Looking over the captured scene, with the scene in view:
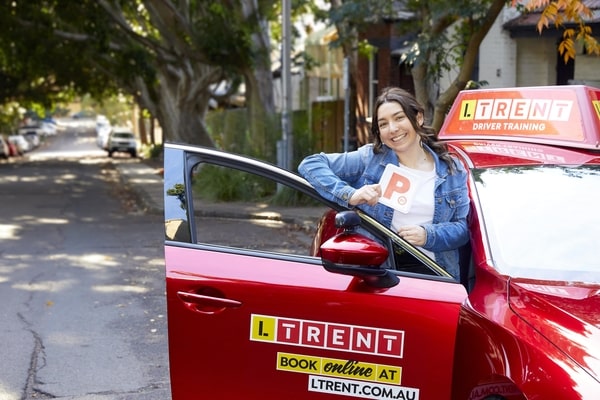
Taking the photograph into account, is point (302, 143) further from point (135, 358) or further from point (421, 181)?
point (421, 181)

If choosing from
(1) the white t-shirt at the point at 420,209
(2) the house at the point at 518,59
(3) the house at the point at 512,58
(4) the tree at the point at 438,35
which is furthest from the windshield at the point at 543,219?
(2) the house at the point at 518,59

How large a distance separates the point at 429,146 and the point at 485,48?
A: 1335cm

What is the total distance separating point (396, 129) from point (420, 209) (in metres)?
0.37

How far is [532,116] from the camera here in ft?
16.6

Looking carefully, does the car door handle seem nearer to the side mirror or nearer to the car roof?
the side mirror

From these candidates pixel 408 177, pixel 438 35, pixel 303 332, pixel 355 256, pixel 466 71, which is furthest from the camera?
pixel 438 35

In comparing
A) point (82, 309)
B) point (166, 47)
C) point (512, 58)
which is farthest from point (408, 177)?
point (166, 47)

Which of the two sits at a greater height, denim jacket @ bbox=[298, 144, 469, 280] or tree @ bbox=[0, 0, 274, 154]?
tree @ bbox=[0, 0, 274, 154]

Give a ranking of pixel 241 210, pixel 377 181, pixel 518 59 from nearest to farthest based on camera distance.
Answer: pixel 377 181 → pixel 241 210 → pixel 518 59

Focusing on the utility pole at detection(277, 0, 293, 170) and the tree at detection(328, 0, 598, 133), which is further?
the utility pole at detection(277, 0, 293, 170)

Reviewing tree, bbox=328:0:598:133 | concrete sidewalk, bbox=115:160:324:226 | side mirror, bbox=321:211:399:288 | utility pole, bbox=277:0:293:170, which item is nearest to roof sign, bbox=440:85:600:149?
side mirror, bbox=321:211:399:288

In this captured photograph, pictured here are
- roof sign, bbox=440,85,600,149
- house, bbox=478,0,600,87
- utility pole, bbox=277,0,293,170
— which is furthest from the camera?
utility pole, bbox=277,0,293,170

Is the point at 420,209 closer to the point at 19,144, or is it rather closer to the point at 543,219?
the point at 543,219

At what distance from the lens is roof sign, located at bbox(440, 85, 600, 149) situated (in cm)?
480
